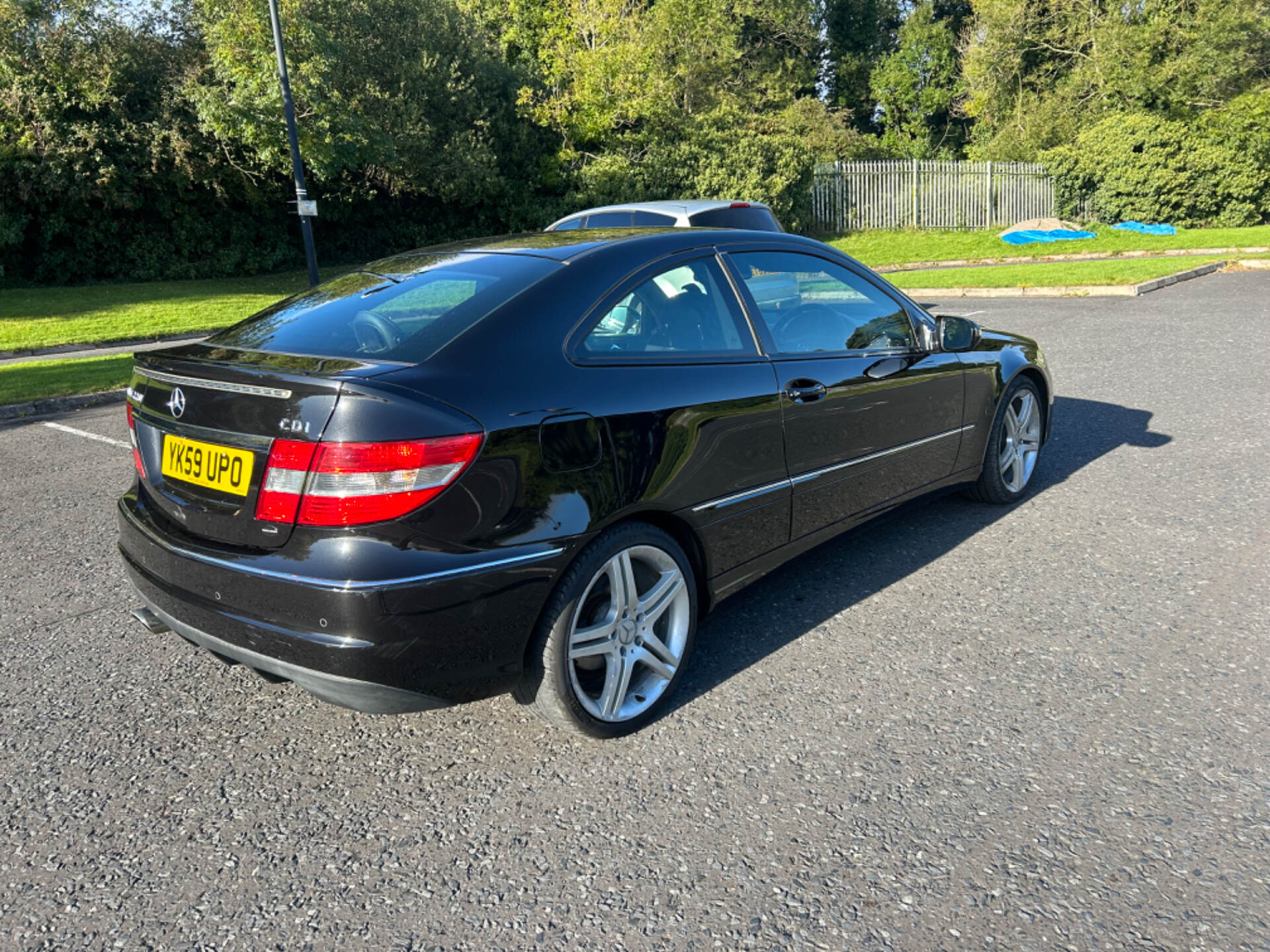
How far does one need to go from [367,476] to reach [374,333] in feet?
2.33

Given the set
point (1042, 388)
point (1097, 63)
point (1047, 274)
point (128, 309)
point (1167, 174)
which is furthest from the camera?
point (1097, 63)

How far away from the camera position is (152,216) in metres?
23.9

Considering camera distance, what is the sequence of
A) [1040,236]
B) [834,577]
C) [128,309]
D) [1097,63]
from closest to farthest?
[834,577] < [128,309] < [1040,236] < [1097,63]

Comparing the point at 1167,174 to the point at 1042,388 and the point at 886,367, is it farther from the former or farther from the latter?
the point at 886,367

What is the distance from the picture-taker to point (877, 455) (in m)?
3.99

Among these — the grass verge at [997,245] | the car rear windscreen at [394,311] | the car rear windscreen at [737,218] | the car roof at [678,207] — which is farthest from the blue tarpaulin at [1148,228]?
the car rear windscreen at [394,311]

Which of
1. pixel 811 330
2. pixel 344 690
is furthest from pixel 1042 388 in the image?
pixel 344 690

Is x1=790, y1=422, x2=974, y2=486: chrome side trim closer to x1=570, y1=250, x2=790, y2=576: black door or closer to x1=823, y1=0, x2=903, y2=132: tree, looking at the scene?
x1=570, y1=250, x2=790, y2=576: black door

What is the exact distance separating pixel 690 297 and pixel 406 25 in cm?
2515

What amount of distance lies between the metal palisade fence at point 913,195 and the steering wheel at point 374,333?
89.9 feet

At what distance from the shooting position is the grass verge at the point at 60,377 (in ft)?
31.8

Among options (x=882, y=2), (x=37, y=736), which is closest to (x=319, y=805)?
(x=37, y=736)

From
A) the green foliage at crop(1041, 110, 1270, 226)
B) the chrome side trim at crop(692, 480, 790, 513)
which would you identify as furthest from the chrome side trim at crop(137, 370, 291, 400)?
the green foliage at crop(1041, 110, 1270, 226)

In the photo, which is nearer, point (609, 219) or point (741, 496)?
point (741, 496)
